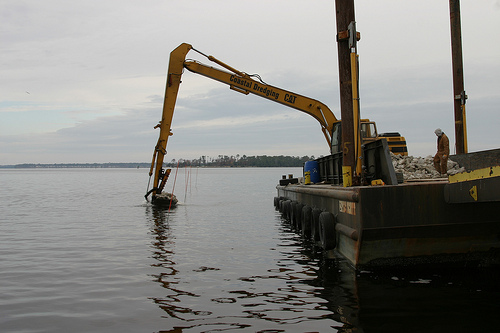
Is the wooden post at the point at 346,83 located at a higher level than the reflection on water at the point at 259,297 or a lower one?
higher

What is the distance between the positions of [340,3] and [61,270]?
759 cm

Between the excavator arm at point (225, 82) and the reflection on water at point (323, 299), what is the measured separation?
1195cm


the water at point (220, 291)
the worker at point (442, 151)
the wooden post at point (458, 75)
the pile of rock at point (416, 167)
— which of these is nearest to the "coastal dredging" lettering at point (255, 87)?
the wooden post at point (458, 75)

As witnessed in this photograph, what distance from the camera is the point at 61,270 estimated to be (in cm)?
916

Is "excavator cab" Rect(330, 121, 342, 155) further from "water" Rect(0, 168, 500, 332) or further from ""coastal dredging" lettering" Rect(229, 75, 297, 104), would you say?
""coastal dredging" lettering" Rect(229, 75, 297, 104)

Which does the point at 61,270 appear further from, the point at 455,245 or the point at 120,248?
the point at 455,245

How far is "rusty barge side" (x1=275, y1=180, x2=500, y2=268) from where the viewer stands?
724 centimetres

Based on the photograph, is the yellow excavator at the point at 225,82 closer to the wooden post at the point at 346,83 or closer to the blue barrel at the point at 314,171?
the blue barrel at the point at 314,171

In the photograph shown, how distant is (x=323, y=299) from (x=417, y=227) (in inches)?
74.3

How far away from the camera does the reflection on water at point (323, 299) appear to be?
5660mm

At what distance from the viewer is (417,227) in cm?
727

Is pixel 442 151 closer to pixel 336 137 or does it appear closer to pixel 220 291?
pixel 336 137

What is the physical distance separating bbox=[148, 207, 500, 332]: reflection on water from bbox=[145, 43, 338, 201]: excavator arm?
39.2ft

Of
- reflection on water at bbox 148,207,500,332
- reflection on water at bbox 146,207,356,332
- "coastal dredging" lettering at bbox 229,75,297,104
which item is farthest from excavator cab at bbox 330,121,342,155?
reflection on water at bbox 148,207,500,332
